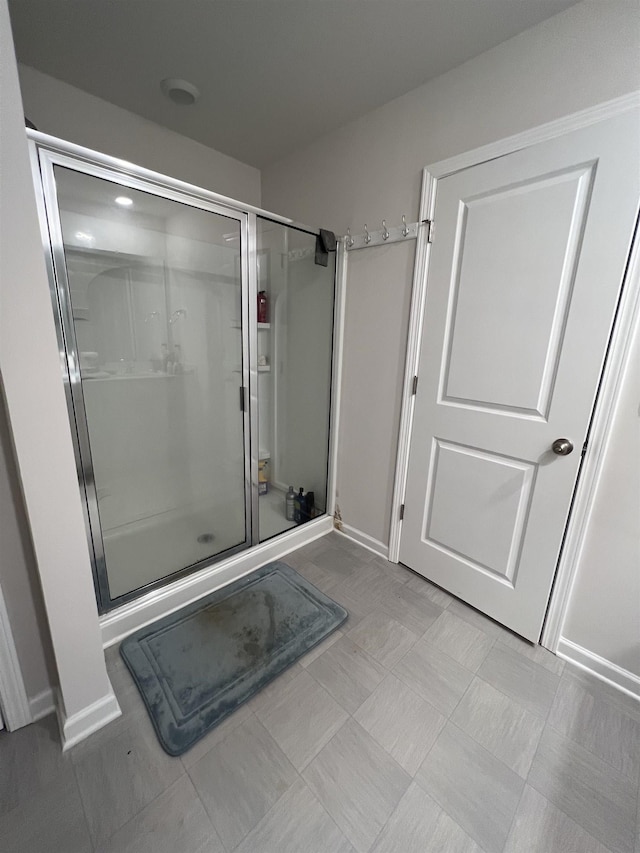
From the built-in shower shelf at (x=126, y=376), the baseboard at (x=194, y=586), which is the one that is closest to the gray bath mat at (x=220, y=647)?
the baseboard at (x=194, y=586)

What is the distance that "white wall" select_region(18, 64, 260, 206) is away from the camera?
63.3 inches

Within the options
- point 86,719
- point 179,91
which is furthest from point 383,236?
point 86,719

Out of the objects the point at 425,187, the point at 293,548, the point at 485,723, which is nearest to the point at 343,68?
the point at 425,187

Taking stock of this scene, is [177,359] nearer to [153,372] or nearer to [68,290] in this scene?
[153,372]

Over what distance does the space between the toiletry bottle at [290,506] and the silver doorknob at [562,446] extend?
5.32 ft

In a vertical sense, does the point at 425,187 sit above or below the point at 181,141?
below

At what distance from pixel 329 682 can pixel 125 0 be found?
104 inches

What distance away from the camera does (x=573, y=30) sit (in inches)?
46.0

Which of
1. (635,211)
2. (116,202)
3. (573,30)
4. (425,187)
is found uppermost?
(573,30)

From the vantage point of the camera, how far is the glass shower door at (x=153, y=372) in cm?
148

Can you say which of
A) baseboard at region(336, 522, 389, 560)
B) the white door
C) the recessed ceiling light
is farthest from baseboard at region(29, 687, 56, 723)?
the recessed ceiling light

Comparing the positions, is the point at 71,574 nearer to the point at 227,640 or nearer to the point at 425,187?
the point at 227,640

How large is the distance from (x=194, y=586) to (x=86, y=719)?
623 millimetres

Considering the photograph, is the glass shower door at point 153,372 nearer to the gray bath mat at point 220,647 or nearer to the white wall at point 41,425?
the gray bath mat at point 220,647
